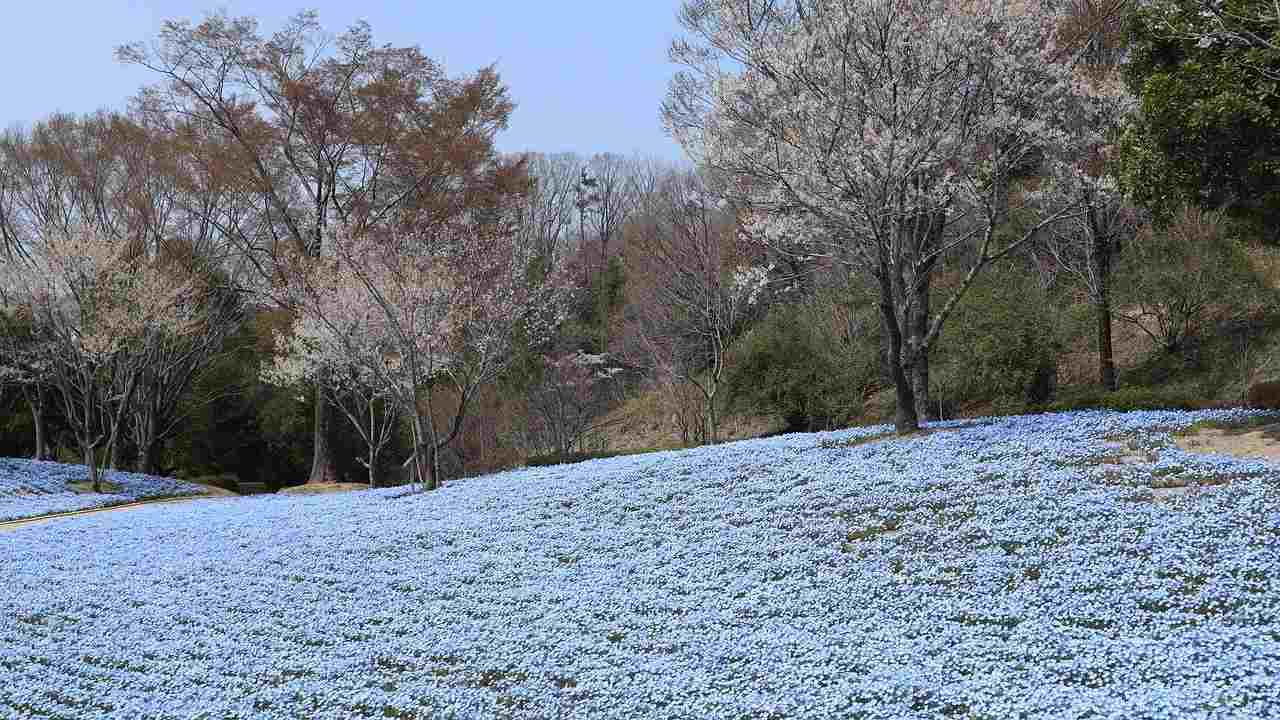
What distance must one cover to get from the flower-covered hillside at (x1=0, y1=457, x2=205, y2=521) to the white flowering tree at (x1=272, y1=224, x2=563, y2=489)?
15.7 feet

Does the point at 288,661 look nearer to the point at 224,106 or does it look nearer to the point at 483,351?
the point at 483,351

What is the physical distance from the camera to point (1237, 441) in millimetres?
11836

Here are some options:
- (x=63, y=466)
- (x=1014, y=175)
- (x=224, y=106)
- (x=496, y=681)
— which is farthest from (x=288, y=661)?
(x=224, y=106)

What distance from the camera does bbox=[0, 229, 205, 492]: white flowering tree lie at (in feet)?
80.7

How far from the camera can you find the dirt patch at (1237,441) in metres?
11.2

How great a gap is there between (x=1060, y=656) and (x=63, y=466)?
28288 millimetres

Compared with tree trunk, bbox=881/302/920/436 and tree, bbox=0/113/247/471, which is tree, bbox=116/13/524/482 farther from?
tree trunk, bbox=881/302/920/436

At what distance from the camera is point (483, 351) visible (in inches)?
825

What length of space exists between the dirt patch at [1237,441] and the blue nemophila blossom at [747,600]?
38 centimetres

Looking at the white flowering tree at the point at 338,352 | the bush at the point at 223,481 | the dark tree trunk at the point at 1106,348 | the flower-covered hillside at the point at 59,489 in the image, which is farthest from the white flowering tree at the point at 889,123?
the bush at the point at 223,481

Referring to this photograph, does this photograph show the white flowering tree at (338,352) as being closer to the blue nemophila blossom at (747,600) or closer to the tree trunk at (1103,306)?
the blue nemophila blossom at (747,600)

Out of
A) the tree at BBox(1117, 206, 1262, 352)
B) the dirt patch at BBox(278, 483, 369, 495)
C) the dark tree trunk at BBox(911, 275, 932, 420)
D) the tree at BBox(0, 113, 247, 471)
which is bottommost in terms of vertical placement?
the dirt patch at BBox(278, 483, 369, 495)

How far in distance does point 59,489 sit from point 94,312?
4.72 metres

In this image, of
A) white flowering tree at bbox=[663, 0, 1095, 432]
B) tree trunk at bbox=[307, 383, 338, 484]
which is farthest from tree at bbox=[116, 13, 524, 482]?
white flowering tree at bbox=[663, 0, 1095, 432]
